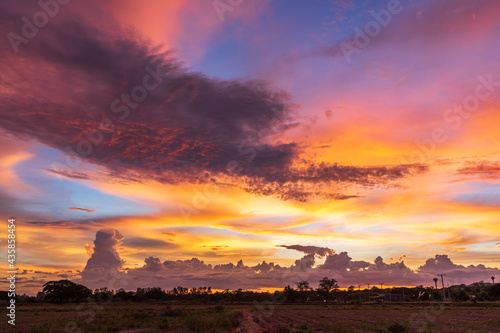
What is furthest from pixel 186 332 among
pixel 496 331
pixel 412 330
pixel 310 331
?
pixel 496 331

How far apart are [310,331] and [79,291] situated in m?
118

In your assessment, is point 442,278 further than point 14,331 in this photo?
Yes

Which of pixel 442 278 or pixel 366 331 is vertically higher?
pixel 366 331

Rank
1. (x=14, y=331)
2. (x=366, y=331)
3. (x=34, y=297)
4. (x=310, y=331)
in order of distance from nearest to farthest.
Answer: (x=14, y=331), (x=310, y=331), (x=366, y=331), (x=34, y=297)

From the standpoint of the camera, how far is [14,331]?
32.4m

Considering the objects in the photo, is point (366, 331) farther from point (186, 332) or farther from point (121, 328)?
point (121, 328)

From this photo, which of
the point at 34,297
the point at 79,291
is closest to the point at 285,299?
the point at 79,291

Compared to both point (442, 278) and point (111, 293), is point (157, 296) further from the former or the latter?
point (442, 278)

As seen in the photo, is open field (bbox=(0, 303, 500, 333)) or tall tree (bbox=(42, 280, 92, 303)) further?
tall tree (bbox=(42, 280, 92, 303))

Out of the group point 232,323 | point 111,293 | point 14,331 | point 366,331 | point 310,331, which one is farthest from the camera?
point 111,293

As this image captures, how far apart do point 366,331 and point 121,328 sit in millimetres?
27546

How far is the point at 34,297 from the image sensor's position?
391 feet

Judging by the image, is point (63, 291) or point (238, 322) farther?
point (63, 291)

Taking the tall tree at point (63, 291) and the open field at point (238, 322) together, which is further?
the tall tree at point (63, 291)
